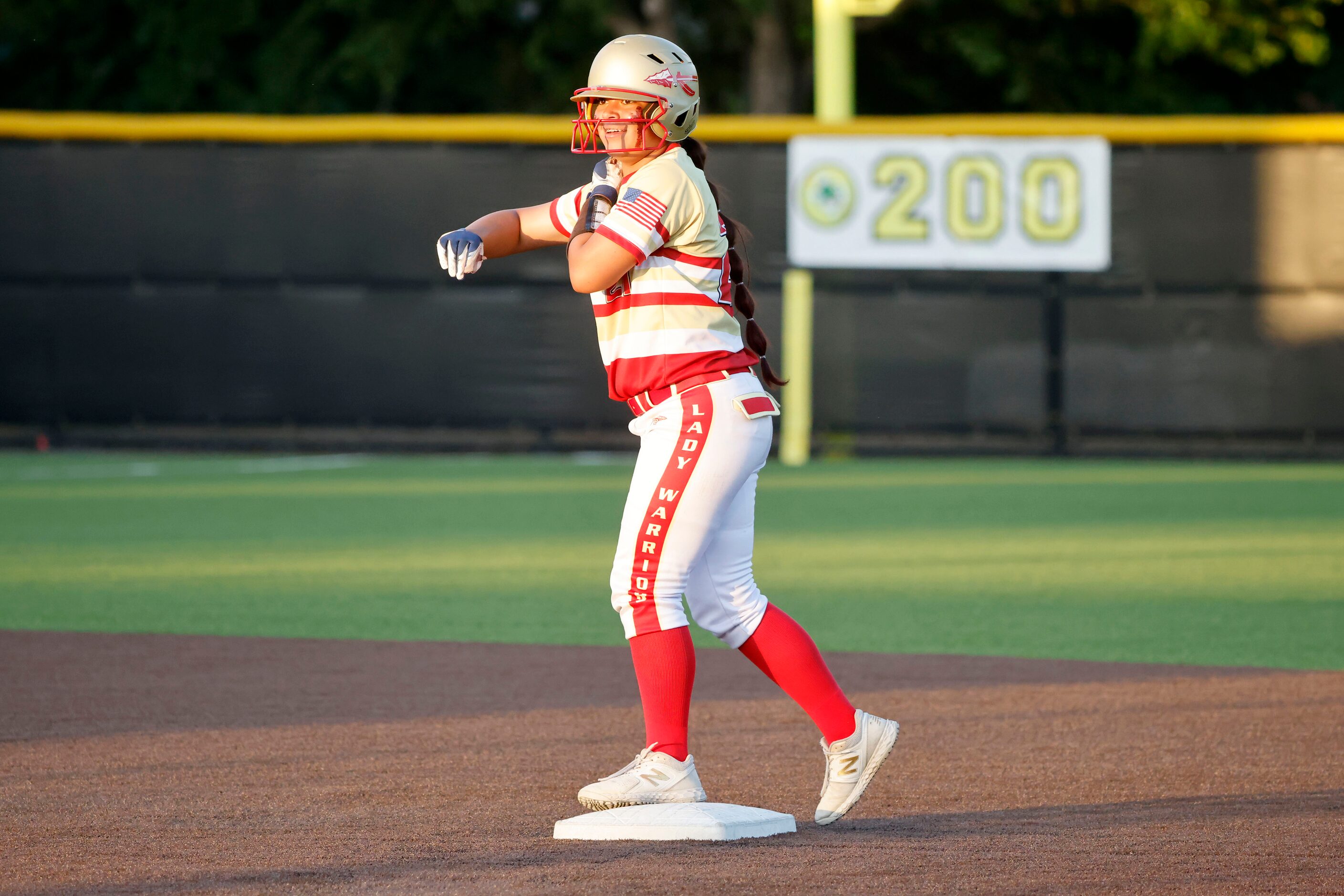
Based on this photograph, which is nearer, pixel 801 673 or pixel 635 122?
pixel 635 122

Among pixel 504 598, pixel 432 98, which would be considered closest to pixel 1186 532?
pixel 504 598

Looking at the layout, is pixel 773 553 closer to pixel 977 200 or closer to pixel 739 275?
pixel 739 275

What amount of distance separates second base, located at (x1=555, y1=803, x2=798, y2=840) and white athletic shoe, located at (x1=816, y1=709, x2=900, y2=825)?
13cm

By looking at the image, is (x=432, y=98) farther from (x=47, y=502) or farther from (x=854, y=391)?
(x=47, y=502)

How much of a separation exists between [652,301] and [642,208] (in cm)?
24

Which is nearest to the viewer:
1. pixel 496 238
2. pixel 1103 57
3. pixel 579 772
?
pixel 496 238

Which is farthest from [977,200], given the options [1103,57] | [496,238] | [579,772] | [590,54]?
[496,238]

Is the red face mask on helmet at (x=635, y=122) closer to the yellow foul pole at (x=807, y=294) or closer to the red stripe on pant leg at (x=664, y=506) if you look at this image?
the red stripe on pant leg at (x=664, y=506)

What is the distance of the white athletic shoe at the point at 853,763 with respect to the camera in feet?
14.8

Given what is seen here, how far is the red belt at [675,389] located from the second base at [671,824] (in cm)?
94

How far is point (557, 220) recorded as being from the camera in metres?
4.75

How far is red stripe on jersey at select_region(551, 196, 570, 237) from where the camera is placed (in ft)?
15.5

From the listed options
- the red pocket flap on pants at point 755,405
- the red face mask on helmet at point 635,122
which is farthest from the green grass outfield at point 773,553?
the red face mask on helmet at point 635,122

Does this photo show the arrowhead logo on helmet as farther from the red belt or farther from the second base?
the second base
